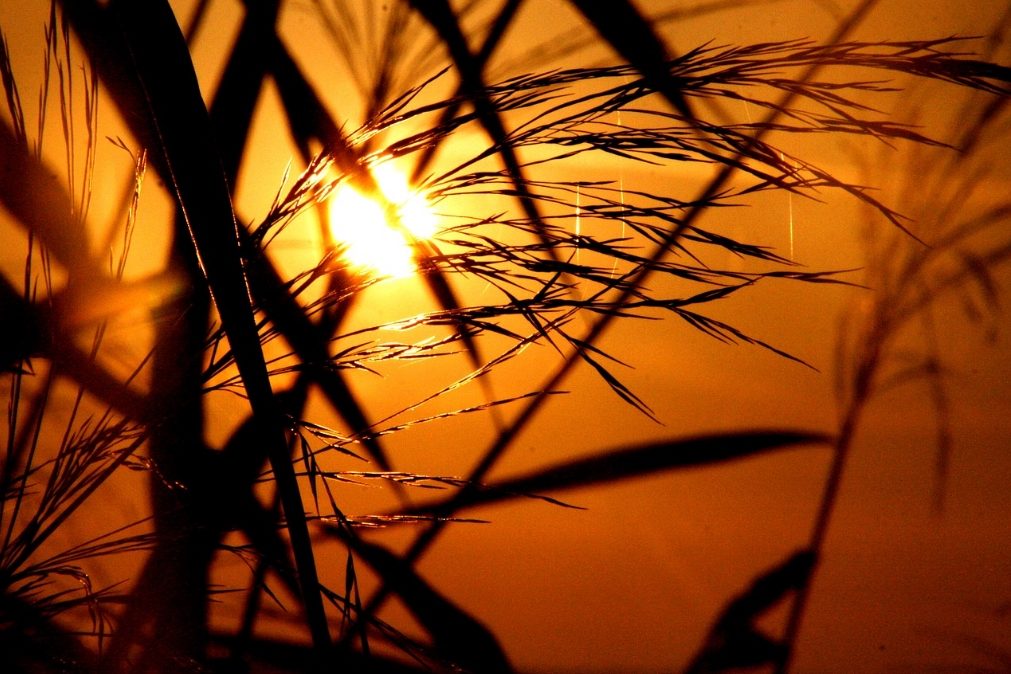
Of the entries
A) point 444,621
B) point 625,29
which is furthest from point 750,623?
point 625,29

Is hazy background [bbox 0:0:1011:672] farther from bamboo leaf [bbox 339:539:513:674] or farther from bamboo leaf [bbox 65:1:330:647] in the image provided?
bamboo leaf [bbox 65:1:330:647]

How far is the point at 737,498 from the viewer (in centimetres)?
99

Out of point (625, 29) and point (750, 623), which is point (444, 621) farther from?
point (625, 29)

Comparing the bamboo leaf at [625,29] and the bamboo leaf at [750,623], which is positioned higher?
the bamboo leaf at [625,29]

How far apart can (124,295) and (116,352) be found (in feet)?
0.26

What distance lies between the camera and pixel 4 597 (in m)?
0.55

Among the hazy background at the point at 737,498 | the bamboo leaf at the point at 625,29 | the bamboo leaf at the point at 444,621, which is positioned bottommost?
the bamboo leaf at the point at 444,621

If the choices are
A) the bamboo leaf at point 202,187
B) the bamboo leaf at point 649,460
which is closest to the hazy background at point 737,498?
the bamboo leaf at point 649,460

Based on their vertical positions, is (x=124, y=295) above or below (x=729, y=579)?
above

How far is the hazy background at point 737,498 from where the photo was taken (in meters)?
0.97

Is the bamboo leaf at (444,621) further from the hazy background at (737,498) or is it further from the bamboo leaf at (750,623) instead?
the bamboo leaf at (750,623)

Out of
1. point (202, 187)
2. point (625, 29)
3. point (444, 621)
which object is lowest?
point (444, 621)

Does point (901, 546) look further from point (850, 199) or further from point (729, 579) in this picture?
point (850, 199)

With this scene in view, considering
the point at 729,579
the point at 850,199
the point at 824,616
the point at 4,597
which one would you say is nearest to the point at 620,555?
the point at 729,579
